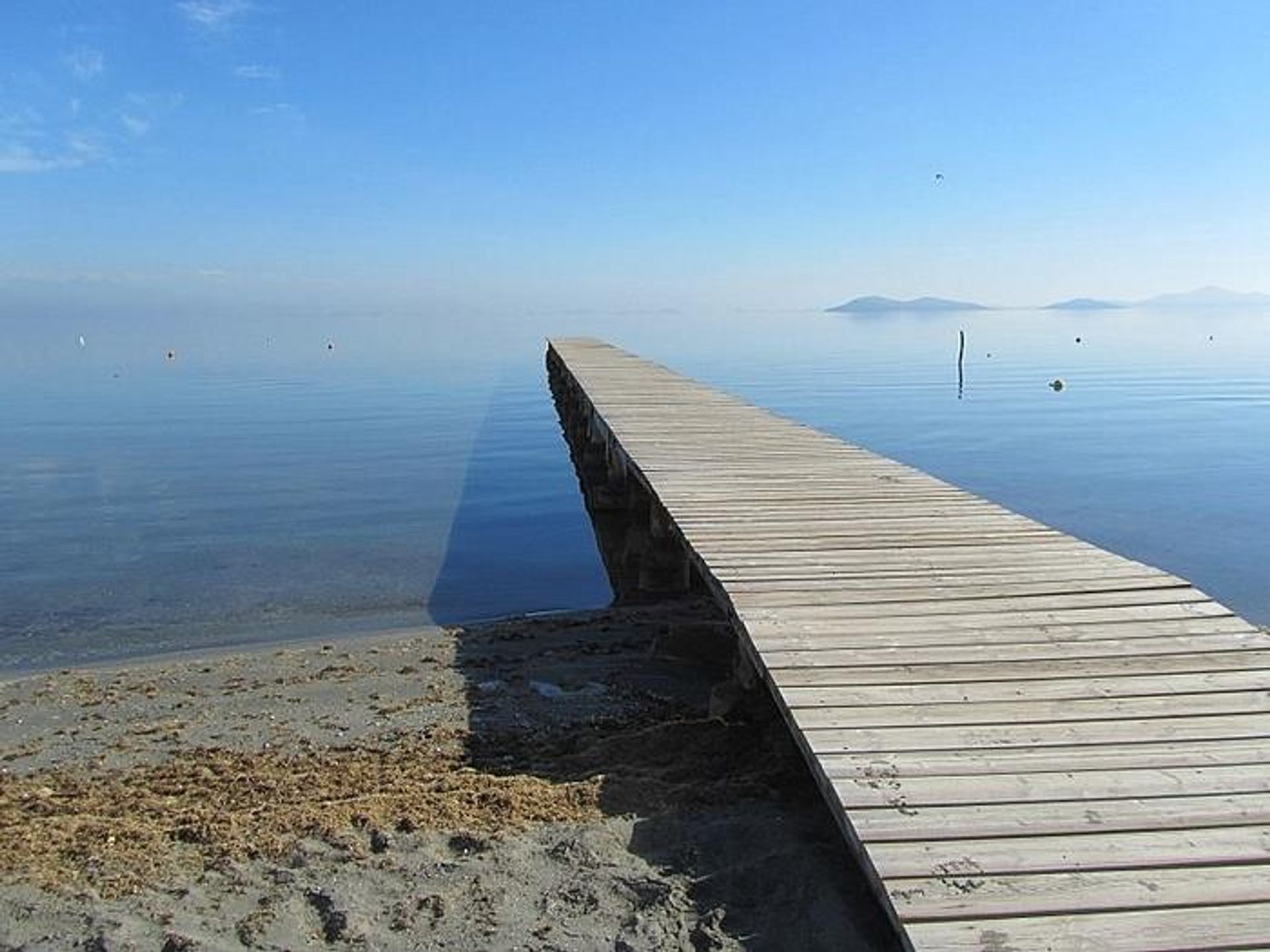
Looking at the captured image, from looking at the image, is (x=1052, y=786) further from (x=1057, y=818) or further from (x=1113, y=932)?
(x=1113, y=932)

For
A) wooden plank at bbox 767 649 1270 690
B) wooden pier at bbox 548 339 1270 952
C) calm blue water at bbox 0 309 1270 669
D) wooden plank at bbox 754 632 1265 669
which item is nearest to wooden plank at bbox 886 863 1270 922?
wooden pier at bbox 548 339 1270 952

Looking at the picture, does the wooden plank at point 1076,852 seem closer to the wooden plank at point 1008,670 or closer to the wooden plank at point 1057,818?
the wooden plank at point 1057,818

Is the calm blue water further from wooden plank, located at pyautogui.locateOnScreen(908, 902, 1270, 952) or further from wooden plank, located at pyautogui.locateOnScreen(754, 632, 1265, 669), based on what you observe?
wooden plank, located at pyautogui.locateOnScreen(908, 902, 1270, 952)

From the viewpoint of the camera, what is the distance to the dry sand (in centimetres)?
342

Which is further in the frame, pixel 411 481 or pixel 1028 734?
pixel 411 481

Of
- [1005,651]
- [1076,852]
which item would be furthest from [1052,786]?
[1005,651]

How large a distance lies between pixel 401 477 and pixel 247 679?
34.4 feet

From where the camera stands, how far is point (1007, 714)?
12.4 feet

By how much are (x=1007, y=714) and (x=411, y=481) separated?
14.5 meters

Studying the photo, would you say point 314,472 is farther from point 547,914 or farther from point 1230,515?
point 547,914

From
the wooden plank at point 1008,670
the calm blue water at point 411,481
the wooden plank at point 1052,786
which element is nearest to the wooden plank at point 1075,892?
the wooden plank at point 1052,786

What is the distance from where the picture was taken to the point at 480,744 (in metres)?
5.61

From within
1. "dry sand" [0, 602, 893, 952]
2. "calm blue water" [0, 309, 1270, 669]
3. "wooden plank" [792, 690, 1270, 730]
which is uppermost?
"wooden plank" [792, 690, 1270, 730]

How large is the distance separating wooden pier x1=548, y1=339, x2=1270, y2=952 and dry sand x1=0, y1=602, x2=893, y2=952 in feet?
1.56
